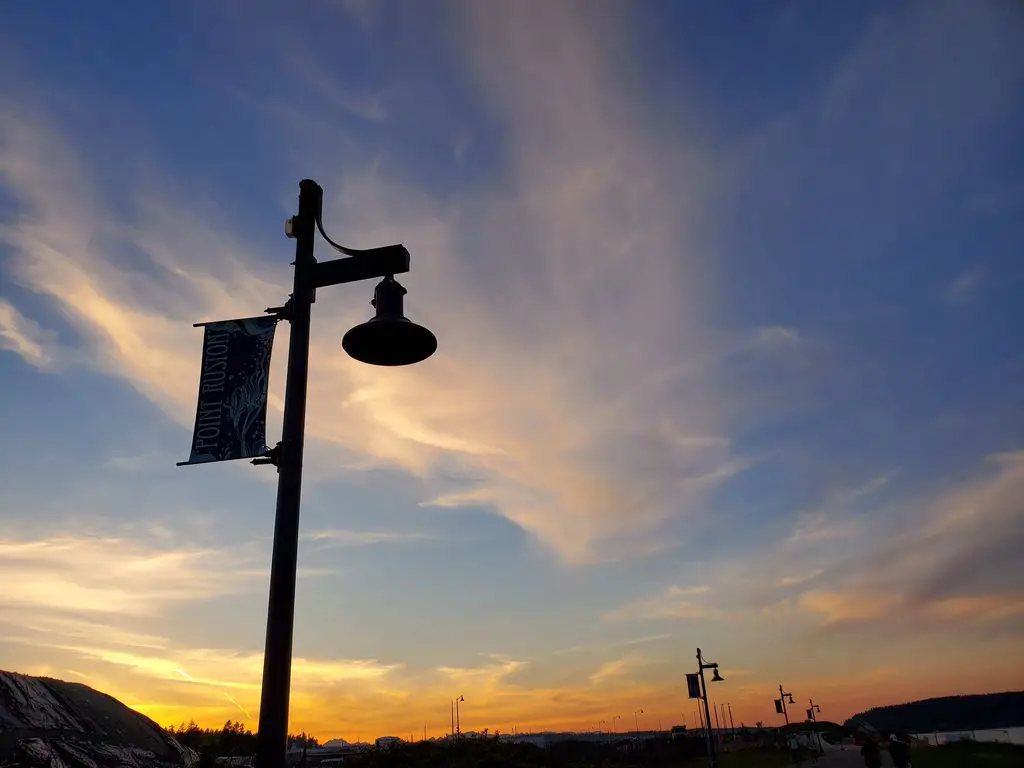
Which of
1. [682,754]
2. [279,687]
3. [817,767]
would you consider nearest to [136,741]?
[279,687]

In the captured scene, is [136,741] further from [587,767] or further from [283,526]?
[587,767]

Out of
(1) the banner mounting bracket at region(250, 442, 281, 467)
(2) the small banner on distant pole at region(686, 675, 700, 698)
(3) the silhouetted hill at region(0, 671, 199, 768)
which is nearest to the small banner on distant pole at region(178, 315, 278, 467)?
(1) the banner mounting bracket at region(250, 442, 281, 467)

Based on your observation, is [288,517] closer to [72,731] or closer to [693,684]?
[72,731]

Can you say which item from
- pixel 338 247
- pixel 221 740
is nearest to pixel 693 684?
pixel 221 740

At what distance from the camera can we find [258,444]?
621cm

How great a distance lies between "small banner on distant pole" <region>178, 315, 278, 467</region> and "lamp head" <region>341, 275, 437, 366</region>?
783 mm

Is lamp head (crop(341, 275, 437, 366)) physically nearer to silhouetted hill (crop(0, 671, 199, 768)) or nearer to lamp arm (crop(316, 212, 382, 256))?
lamp arm (crop(316, 212, 382, 256))

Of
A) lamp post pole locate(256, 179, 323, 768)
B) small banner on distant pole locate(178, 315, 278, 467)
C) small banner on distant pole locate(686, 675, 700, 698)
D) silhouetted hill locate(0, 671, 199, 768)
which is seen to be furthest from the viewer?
small banner on distant pole locate(686, 675, 700, 698)

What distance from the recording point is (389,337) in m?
7.09

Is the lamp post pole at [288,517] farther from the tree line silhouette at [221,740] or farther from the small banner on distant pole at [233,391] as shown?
the tree line silhouette at [221,740]

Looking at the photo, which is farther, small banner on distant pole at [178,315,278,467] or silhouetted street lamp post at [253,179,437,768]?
small banner on distant pole at [178,315,278,467]

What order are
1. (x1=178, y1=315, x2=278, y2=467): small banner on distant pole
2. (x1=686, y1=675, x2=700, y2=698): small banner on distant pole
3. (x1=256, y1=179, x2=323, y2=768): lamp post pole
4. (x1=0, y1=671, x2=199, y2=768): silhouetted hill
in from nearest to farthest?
1. (x1=256, y1=179, x2=323, y2=768): lamp post pole
2. (x1=178, y1=315, x2=278, y2=467): small banner on distant pole
3. (x1=0, y1=671, x2=199, y2=768): silhouetted hill
4. (x1=686, y1=675, x2=700, y2=698): small banner on distant pole

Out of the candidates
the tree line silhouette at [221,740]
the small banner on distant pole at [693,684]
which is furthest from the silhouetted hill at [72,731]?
the small banner on distant pole at [693,684]

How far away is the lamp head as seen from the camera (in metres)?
6.86
